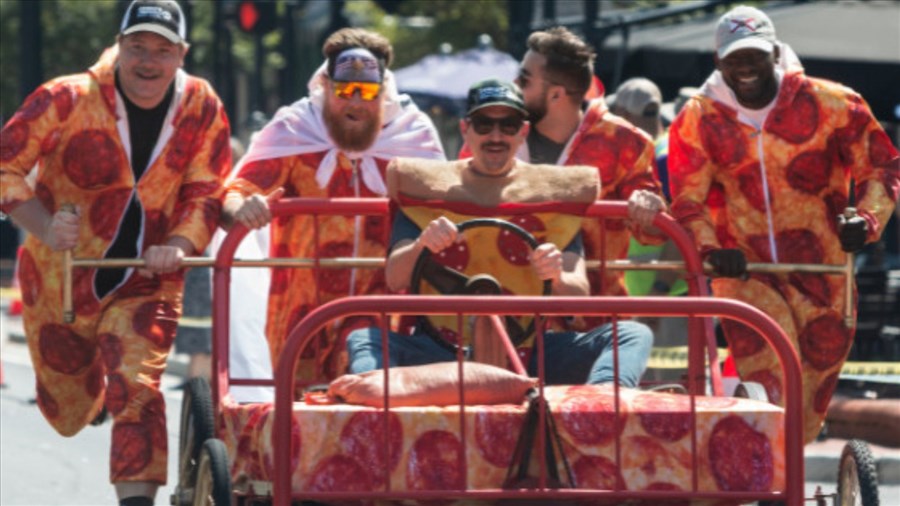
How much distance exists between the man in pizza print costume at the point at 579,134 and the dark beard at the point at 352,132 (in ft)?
2.01

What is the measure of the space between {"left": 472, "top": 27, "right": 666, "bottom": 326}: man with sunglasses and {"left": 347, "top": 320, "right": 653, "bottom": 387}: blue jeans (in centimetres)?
156

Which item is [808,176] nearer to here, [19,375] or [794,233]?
[794,233]

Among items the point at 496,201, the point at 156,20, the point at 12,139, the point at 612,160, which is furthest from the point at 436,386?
the point at 612,160

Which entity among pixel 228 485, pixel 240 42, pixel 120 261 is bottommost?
pixel 228 485

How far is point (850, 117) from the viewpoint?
8.62m

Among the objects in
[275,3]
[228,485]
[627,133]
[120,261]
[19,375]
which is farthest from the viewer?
[275,3]

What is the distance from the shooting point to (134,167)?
8672mm

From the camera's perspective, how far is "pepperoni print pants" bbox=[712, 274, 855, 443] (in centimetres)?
855

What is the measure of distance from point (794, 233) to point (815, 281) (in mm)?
201

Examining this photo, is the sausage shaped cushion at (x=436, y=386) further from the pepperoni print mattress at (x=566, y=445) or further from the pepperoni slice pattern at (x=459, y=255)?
the pepperoni slice pattern at (x=459, y=255)

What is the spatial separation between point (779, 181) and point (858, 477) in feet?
6.48

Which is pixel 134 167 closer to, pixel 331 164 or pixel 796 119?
pixel 331 164

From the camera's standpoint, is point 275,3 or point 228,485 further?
point 275,3

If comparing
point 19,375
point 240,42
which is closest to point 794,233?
→ point 19,375
